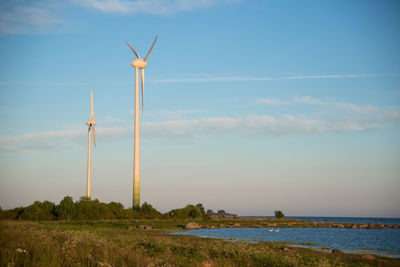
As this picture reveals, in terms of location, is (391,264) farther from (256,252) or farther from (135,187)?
(135,187)

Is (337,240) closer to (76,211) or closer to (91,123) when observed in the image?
(76,211)

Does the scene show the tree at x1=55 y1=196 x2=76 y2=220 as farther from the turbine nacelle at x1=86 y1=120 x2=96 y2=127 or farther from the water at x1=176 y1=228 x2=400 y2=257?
the water at x1=176 y1=228 x2=400 y2=257

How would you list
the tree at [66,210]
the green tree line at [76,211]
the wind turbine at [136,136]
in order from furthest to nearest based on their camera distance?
the wind turbine at [136,136] < the tree at [66,210] < the green tree line at [76,211]

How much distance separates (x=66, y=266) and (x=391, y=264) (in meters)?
27.1

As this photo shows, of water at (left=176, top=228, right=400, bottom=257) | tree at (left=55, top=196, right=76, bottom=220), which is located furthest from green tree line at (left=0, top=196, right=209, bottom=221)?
water at (left=176, top=228, right=400, bottom=257)

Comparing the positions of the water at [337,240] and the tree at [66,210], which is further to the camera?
the tree at [66,210]

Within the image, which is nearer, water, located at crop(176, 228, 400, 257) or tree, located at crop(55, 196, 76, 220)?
water, located at crop(176, 228, 400, 257)

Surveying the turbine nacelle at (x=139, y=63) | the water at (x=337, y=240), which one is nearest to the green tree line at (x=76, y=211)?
the water at (x=337, y=240)

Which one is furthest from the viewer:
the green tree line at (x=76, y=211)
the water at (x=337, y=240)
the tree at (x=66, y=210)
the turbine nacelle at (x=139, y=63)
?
the turbine nacelle at (x=139, y=63)

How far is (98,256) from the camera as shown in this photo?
19781 millimetres

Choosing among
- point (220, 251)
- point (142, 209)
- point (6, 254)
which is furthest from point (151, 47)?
point (6, 254)

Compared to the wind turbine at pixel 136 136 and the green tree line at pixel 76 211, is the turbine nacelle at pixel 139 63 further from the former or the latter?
the green tree line at pixel 76 211

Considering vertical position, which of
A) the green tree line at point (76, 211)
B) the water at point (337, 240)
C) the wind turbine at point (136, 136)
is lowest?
the water at point (337, 240)

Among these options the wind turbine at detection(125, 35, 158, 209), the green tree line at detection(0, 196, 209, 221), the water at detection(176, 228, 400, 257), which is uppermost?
the wind turbine at detection(125, 35, 158, 209)
